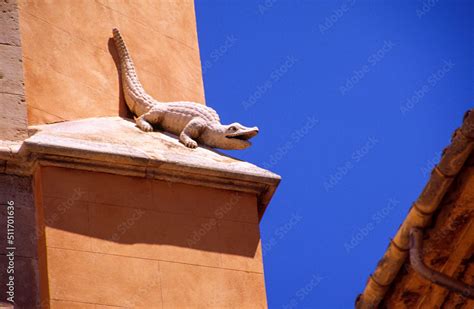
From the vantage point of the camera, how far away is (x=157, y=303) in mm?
10445

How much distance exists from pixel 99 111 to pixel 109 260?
2081 mm

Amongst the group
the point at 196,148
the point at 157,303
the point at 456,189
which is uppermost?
the point at 456,189

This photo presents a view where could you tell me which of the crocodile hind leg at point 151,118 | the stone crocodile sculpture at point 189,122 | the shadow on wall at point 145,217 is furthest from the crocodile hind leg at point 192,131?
the shadow on wall at point 145,217

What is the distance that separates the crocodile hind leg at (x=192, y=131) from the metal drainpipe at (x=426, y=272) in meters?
3.00

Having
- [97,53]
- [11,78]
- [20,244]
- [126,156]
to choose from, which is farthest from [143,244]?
[97,53]

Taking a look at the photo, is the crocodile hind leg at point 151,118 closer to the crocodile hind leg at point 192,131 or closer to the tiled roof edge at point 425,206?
the crocodile hind leg at point 192,131

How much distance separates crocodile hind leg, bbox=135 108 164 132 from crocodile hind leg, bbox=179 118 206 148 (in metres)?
0.32

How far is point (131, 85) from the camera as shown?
1227 cm

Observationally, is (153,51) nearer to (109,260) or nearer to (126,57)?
(126,57)

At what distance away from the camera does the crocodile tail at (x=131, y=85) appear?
12164 millimetres

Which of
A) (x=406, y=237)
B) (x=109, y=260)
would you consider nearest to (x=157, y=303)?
(x=109, y=260)

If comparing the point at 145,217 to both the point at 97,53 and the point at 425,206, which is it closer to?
the point at 97,53

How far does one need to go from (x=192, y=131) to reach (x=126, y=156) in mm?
1192

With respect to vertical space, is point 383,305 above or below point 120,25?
below
